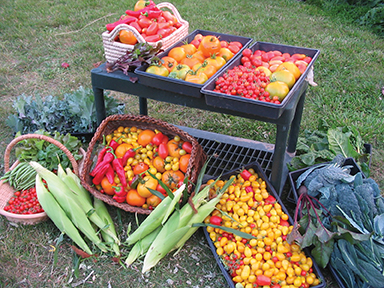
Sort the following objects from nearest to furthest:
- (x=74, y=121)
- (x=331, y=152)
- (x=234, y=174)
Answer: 1. (x=234, y=174)
2. (x=331, y=152)
3. (x=74, y=121)

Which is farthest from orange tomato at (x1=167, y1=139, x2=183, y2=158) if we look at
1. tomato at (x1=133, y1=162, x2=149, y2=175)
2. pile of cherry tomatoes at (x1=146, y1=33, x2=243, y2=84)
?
pile of cherry tomatoes at (x1=146, y1=33, x2=243, y2=84)

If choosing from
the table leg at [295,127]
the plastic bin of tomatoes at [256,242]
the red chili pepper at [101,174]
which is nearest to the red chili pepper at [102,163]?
the red chili pepper at [101,174]

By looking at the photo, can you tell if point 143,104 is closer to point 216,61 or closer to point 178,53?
point 178,53

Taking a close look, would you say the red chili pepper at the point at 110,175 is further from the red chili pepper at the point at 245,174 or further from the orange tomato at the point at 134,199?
the red chili pepper at the point at 245,174

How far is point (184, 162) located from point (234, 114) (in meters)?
0.58

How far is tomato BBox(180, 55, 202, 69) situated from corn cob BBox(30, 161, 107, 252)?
4.28ft

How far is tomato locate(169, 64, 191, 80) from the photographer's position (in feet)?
7.89

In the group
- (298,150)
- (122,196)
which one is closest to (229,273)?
(122,196)

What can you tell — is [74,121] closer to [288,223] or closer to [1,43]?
[288,223]

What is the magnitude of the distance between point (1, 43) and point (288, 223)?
5497mm

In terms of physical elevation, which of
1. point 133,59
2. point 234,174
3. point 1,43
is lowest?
point 1,43

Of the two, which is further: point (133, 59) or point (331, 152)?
point (331, 152)

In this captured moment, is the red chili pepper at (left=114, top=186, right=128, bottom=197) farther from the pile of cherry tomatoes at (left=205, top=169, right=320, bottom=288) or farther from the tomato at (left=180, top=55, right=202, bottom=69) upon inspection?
the tomato at (left=180, top=55, right=202, bottom=69)

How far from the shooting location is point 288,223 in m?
2.38
